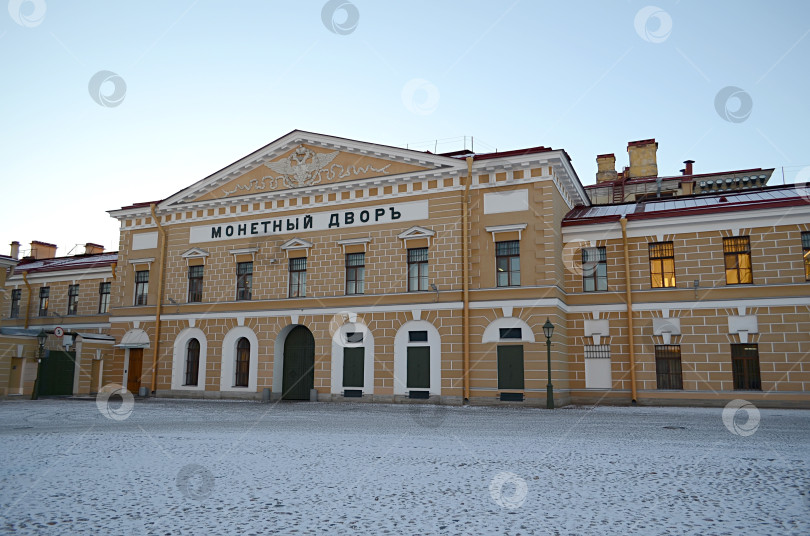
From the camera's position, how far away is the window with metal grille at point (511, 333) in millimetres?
23641

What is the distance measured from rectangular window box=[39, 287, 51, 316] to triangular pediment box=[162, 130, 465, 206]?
14695 millimetres

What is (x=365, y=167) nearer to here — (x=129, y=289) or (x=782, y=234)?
(x=129, y=289)

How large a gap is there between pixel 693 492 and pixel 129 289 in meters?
31.3

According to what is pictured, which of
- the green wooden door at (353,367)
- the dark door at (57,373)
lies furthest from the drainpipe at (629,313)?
the dark door at (57,373)

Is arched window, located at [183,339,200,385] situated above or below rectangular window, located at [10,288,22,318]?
below

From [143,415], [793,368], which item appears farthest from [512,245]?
[143,415]

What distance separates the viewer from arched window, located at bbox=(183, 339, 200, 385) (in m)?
30.2

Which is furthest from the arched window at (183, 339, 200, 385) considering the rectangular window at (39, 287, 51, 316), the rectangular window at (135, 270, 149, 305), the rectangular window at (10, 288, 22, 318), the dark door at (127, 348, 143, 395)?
the rectangular window at (10, 288, 22, 318)

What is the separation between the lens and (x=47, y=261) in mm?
43438

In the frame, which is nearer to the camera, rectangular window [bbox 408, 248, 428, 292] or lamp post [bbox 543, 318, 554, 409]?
lamp post [bbox 543, 318, 554, 409]

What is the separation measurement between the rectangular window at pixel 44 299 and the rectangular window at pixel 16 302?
1.87 meters

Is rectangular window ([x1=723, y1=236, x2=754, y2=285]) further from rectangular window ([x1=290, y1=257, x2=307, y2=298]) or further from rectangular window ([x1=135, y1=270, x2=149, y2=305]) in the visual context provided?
rectangular window ([x1=135, y1=270, x2=149, y2=305])

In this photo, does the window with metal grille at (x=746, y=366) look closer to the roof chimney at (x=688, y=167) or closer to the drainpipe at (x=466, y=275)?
the drainpipe at (x=466, y=275)

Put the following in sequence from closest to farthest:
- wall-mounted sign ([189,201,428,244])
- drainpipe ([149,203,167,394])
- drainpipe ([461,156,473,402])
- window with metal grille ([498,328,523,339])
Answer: window with metal grille ([498,328,523,339]), drainpipe ([461,156,473,402]), wall-mounted sign ([189,201,428,244]), drainpipe ([149,203,167,394])
